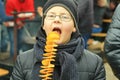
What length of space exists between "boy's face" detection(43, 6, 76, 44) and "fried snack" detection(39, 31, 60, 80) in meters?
0.05

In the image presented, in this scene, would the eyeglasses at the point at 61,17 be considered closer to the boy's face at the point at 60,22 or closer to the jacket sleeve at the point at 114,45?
the boy's face at the point at 60,22

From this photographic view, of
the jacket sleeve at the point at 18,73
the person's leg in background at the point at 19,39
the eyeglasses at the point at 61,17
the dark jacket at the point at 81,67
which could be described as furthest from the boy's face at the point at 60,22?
the person's leg in background at the point at 19,39

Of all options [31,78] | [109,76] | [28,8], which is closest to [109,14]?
[109,76]

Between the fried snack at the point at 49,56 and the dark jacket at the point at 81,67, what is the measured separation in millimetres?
160

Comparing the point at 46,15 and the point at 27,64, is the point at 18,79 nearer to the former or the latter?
the point at 27,64

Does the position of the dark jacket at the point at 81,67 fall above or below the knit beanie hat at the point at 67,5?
below

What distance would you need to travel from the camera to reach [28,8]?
494 centimetres

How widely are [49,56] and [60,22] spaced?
233 millimetres

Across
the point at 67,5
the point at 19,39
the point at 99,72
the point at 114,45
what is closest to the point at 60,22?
the point at 67,5

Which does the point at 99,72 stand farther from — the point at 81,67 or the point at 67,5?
the point at 67,5

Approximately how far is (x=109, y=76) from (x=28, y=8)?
1.74 m

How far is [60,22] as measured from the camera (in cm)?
200

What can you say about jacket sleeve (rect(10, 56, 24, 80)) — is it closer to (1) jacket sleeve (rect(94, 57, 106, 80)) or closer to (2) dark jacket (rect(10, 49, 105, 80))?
(2) dark jacket (rect(10, 49, 105, 80))

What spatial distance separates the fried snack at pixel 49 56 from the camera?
1.89 meters
